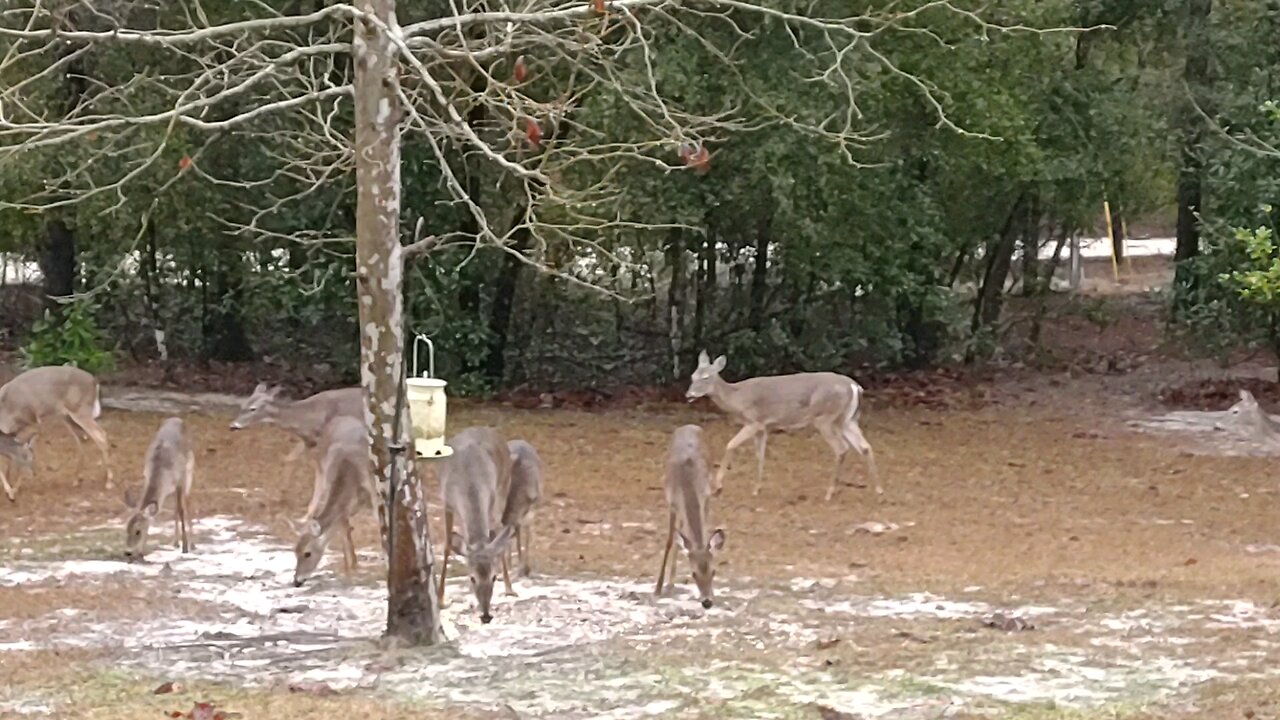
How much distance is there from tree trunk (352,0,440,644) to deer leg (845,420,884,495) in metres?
6.66

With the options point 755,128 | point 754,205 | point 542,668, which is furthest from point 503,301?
point 542,668

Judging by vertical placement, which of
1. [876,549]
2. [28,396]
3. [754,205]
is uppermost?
[754,205]

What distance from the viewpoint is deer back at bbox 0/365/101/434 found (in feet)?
44.4

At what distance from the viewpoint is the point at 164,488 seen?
10.9m

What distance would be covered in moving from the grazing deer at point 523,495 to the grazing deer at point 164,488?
205 cm

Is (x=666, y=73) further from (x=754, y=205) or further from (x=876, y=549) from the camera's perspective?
(x=876, y=549)

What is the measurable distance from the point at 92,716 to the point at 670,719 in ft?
6.82

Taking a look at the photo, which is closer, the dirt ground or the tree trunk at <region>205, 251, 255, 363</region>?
the dirt ground

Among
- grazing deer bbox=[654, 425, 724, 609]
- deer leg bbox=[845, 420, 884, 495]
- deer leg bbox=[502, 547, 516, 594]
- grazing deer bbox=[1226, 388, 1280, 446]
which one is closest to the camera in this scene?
grazing deer bbox=[654, 425, 724, 609]

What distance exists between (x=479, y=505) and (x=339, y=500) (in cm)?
123

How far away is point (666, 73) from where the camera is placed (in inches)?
633

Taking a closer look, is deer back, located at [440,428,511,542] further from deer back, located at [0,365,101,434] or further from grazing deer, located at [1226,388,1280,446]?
grazing deer, located at [1226,388,1280,446]

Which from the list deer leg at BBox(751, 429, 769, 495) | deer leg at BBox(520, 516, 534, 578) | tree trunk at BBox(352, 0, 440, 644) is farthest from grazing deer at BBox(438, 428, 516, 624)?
deer leg at BBox(751, 429, 769, 495)

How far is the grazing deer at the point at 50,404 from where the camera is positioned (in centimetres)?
1351
